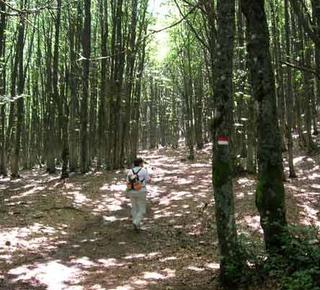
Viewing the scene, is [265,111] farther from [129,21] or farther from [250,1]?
[129,21]

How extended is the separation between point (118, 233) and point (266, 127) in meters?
5.42

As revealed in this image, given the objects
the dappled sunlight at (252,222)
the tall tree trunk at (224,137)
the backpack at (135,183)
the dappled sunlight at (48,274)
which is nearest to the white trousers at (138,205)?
the backpack at (135,183)

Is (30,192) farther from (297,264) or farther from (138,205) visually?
(297,264)

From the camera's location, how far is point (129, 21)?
76.9 feet

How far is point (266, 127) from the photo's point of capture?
698 cm

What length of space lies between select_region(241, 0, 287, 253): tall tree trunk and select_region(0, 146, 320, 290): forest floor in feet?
2.18

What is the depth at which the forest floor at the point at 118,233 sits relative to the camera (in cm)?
778

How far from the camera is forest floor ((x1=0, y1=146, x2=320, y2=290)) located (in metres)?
7.78

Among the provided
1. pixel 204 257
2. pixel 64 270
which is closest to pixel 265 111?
pixel 204 257

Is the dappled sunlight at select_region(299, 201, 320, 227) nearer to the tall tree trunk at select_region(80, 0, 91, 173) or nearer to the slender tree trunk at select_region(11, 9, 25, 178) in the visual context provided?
the tall tree trunk at select_region(80, 0, 91, 173)

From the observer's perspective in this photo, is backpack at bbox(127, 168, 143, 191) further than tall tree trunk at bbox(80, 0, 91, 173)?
No

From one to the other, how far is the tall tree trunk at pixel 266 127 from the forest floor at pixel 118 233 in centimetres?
66

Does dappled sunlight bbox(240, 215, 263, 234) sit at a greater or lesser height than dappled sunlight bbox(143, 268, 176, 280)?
greater

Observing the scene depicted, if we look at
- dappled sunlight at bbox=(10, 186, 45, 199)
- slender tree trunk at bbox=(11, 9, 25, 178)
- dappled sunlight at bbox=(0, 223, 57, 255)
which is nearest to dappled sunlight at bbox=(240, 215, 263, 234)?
dappled sunlight at bbox=(0, 223, 57, 255)
